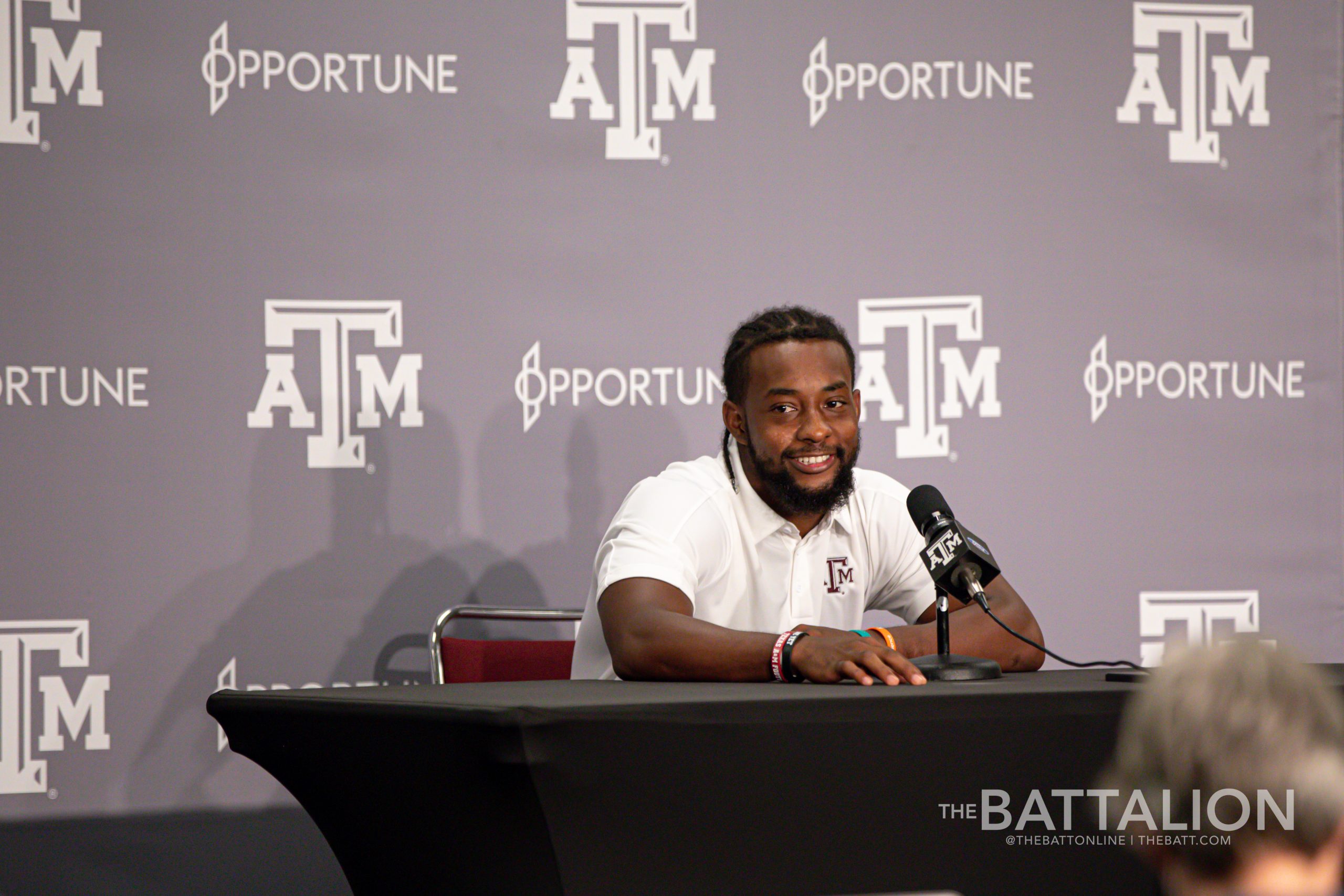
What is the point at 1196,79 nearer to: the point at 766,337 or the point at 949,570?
the point at 766,337

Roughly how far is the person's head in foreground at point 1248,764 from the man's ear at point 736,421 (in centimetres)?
166

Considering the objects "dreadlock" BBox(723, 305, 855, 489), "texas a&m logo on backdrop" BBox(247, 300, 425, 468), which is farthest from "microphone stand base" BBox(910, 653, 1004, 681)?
"texas a&m logo on backdrop" BBox(247, 300, 425, 468)

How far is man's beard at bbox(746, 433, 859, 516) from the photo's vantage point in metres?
2.24

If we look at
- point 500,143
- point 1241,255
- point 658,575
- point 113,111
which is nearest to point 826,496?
point 658,575

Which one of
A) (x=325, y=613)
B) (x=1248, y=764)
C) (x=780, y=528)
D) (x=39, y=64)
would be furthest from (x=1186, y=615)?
(x=39, y=64)

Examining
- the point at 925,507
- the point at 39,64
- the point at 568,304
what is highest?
the point at 39,64

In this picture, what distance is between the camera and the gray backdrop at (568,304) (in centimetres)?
271

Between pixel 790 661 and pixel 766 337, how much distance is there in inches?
33.2

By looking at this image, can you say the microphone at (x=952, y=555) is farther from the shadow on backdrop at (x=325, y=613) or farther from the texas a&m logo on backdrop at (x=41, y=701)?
the texas a&m logo on backdrop at (x=41, y=701)

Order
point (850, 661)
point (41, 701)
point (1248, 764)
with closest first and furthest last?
point (1248, 764) → point (850, 661) → point (41, 701)

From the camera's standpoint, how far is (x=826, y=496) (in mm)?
2256

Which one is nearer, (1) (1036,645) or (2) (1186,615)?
(1) (1036,645)

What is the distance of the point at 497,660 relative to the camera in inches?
91.8

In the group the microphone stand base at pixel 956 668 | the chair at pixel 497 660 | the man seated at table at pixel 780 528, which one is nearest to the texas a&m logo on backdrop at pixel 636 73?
the man seated at table at pixel 780 528
